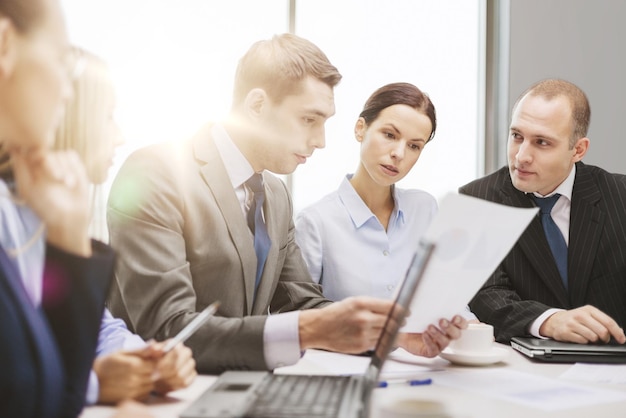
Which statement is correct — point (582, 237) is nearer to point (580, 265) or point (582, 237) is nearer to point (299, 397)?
point (580, 265)

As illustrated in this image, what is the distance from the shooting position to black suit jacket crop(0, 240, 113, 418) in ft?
2.07

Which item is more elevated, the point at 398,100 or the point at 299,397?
the point at 398,100

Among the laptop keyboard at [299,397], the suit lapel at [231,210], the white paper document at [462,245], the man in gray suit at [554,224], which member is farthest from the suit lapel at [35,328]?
the man in gray suit at [554,224]

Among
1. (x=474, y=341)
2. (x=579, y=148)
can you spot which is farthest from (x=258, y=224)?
(x=579, y=148)

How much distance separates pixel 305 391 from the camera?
0.84m

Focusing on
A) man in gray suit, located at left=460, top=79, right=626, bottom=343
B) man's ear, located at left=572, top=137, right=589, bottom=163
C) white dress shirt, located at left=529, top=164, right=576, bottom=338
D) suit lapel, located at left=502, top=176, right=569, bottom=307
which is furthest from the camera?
man's ear, located at left=572, top=137, right=589, bottom=163

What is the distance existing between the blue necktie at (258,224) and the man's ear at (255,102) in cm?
17

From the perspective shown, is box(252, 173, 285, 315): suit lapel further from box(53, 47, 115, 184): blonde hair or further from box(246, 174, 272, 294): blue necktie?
box(53, 47, 115, 184): blonde hair

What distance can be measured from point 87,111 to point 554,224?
5.27 feet

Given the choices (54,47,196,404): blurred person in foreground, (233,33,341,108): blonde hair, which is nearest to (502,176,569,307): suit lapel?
(233,33,341,108): blonde hair

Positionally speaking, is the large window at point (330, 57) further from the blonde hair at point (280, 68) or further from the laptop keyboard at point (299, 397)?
the laptop keyboard at point (299, 397)

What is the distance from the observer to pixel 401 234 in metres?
2.11

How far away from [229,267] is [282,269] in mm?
294

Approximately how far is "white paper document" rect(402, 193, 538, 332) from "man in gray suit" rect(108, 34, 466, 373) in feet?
0.33
